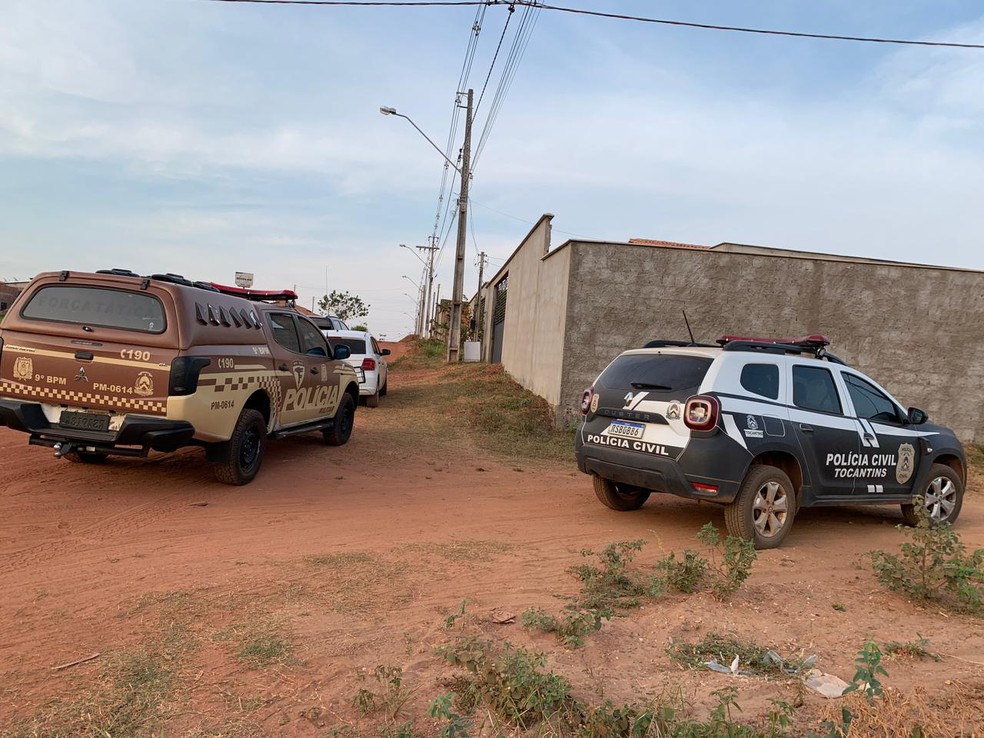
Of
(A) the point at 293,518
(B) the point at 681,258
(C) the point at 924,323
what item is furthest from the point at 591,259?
(A) the point at 293,518

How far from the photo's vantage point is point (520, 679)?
3.15 meters

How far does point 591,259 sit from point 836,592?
8.17m

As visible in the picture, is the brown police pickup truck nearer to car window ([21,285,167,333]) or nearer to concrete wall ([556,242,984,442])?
car window ([21,285,167,333])

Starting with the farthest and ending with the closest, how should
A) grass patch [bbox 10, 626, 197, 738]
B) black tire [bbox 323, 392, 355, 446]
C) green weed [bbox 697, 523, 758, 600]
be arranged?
black tire [bbox 323, 392, 355, 446], green weed [bbox 697, 523, 758, 600], grass patch [bbox 10, 626, 197, 738]

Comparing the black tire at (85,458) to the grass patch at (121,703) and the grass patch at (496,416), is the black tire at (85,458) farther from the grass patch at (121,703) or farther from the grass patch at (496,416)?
→ the grass patch at (496,416)

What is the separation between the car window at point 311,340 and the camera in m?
9.26

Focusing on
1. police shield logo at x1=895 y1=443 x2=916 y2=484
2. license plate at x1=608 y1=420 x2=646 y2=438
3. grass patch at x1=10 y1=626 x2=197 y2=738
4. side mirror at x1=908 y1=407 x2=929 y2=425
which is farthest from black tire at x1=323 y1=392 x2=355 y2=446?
side mirror at x1=908 y1=407 x2=929 y2=425

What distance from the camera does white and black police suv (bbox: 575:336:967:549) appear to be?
5957 mm

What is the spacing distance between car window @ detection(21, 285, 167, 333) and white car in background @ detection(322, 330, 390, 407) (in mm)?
7563

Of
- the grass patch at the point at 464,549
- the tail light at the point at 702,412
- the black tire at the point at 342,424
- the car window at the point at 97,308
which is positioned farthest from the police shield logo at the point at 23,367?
the tail light at the point at 702,412

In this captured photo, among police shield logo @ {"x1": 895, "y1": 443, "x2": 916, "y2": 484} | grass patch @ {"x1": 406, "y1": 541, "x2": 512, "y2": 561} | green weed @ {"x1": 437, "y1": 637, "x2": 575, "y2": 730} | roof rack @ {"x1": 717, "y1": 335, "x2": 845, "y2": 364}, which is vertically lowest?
grass patch @ {"x1": 406, "y1": 541, "x2": 512, "y2": 561}

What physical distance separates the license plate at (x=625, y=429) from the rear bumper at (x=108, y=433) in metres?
3.65

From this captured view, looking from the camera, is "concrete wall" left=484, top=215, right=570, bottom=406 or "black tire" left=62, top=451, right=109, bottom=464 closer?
"black tire" left=62, top=451, right=109, bottom=464

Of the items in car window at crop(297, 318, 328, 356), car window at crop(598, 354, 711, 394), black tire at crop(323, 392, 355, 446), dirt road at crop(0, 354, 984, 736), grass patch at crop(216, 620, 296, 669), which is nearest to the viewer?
dirt road at crop(0, 354, 984, 736)
